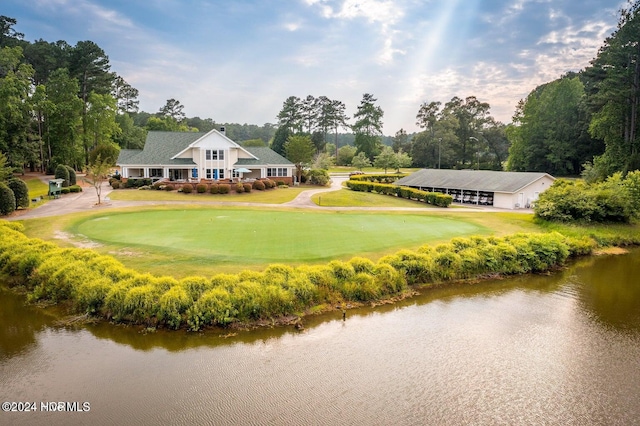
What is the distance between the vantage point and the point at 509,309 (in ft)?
47.4

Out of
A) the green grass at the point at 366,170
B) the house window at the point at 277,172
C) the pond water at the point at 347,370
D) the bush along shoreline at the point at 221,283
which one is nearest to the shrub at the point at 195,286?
the bush along shoreline at the point at 221,283

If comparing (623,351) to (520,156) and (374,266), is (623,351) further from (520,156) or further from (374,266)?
(520,156)

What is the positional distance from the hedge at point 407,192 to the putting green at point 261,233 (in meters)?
10.6

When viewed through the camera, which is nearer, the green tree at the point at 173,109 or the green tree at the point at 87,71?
the green tree at the point at 87,71

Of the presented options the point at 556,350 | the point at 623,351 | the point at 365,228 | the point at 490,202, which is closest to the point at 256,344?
the point at 556,350

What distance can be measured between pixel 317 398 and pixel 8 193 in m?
27.0

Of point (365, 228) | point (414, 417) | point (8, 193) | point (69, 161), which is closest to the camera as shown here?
point (414, 417)

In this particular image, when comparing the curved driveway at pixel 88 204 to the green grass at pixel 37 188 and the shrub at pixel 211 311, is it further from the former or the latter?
the shrub at pixel 211 311

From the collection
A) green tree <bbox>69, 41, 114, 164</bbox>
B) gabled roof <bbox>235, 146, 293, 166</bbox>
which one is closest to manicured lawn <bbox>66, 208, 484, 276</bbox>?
gabled roof <bbox>235, 146, 293, 166</bbox>

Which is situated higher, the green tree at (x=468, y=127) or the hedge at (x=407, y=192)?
the green tree at (x=468, y=127)

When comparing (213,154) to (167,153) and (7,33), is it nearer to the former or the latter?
(167,153)

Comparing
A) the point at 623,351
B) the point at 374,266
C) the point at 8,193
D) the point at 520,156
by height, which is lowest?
the point at 623,351

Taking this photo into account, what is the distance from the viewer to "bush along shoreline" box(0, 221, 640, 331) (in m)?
12.3

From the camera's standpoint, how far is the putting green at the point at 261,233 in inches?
685
